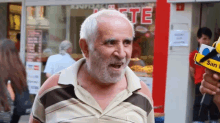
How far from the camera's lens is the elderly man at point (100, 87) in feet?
7.20

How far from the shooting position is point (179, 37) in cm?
680

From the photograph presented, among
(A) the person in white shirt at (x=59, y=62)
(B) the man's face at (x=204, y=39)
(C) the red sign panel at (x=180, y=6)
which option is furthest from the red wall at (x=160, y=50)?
(A) the person in white shirt at (x=59, y=62)

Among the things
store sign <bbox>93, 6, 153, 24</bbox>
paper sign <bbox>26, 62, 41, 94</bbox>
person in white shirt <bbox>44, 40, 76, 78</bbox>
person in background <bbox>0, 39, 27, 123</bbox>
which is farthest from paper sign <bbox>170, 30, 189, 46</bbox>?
paper sign <bbox>26, 62, 41, 94</bbox>

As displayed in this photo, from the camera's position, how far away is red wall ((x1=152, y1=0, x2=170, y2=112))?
725cm

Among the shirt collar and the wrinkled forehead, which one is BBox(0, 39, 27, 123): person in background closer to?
the shirt collar

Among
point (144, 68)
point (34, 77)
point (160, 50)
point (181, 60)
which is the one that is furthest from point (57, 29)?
point (181, 60)

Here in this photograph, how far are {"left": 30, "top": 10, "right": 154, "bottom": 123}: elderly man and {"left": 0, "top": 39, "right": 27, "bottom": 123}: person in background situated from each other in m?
1.82

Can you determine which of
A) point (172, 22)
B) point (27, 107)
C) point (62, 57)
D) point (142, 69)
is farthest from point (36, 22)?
point (27, 107)

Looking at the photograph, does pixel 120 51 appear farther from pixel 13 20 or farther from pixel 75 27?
pixel 13 20

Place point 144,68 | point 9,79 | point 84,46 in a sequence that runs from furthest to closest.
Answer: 1. point 144,68
2. point 9,79
3. point 84,46

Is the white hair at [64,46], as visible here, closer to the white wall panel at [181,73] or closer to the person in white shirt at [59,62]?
the person in white shirt at [59,62]

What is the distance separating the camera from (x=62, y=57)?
823cm

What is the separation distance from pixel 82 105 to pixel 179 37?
15.9ft

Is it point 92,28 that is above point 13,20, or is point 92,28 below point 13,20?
below
